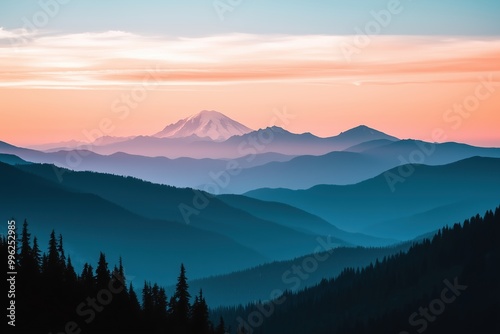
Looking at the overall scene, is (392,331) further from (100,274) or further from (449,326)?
(100,274)

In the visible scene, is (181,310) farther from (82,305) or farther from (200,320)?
(82,305)

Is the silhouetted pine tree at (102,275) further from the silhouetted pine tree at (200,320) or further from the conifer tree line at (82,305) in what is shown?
the silhouetted pine tree at (200,320)

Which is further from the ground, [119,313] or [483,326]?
[483,326]

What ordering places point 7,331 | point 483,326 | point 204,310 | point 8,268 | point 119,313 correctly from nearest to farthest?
point 7,331 → point 8,268 → point 119,313 → point 204,310 → point 483,326

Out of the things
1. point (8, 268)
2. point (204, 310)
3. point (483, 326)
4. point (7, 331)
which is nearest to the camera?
point (7, 331)

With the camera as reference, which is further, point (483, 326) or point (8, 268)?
point (483, 326)

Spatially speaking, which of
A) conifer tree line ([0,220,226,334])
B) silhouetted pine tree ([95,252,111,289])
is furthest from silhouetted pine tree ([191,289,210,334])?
silhouetted pine tree ([95,252,111,289])

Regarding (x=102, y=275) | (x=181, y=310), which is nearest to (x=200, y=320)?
(x=181, y=310)

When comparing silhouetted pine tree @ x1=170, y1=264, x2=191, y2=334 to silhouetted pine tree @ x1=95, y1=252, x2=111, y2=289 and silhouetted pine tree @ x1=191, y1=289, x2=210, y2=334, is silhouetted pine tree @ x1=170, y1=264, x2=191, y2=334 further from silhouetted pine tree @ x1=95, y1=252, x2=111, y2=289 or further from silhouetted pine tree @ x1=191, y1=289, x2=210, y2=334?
silhouetted pine tree @ x1=95, y1=252, x2=111, y2=289

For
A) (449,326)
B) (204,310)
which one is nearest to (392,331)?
(449,326)
